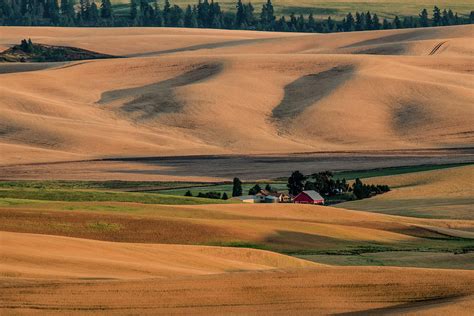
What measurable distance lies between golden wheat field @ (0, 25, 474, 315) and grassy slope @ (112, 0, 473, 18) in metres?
35.5

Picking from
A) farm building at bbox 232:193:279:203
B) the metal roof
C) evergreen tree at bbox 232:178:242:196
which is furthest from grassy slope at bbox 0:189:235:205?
the metal roof

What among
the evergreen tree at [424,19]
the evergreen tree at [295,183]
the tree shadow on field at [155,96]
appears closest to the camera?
the evergreen tree at [295,183]

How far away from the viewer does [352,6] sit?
630ft

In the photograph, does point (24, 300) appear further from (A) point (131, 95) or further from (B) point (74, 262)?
(A) point (131, 95)

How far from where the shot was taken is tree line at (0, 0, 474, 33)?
172 meters

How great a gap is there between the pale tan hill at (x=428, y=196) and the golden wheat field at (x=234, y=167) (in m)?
0.13

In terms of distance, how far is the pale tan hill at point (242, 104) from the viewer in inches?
3268

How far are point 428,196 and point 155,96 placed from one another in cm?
4190

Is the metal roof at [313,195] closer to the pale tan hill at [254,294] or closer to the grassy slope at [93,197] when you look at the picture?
the grassy slope at [93,197]

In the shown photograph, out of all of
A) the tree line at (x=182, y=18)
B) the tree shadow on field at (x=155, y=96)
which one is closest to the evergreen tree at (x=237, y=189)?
the tree shadow on field at (x=155, y=96)

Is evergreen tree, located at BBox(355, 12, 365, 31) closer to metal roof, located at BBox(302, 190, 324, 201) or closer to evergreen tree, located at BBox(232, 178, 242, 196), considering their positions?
metal roof, located at BBox(302, 190, 324, 201)


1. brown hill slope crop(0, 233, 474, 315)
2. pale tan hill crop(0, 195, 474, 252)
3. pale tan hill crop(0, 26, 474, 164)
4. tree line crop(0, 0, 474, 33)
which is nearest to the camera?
brown hill slope crop(0, 233, 474, 315)

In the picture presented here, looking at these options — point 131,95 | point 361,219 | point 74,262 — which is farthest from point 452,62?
point 74,262

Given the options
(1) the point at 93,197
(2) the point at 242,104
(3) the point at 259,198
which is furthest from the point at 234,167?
(1) the point at 93,197
